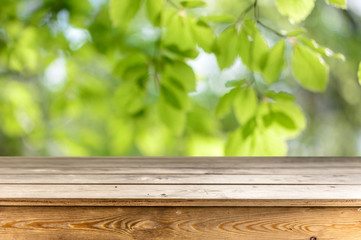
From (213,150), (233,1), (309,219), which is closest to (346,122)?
(233,1)

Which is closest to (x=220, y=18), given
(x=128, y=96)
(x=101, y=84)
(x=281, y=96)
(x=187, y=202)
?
(x=281, y=96)

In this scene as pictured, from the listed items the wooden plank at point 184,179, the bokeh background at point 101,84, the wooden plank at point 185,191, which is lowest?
the wooden plank at point 185,191

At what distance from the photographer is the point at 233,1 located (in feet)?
16.9

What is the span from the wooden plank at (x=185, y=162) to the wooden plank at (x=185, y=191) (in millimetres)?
228

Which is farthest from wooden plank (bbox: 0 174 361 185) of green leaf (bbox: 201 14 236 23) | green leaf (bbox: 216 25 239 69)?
green leaf (bbox: 201 14 236 23)

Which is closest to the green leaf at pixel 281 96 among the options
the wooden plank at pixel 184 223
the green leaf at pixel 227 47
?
the green leaf at pixel 227 47

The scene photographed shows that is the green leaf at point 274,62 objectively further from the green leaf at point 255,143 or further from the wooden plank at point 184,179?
the wooden plank at point 184,179

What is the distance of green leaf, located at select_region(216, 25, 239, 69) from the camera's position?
108 cm

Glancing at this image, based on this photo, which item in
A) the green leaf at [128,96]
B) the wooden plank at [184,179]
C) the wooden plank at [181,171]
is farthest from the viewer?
the green leaf at [128,96]

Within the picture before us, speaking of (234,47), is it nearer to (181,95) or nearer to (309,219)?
(181,95)

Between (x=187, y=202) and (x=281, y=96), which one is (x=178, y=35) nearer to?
(x=281, y=96)

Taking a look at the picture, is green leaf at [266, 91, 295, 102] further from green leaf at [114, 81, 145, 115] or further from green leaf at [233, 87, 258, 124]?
green leaf at [114, 81, 145, 115]

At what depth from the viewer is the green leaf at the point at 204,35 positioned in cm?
111

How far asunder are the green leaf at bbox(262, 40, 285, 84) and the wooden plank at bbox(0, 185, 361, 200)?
36cm
